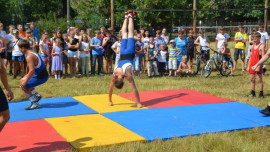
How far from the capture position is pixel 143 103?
9047 mm

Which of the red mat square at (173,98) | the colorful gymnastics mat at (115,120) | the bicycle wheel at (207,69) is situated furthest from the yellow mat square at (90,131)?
the bicycle wheel at (207,69)

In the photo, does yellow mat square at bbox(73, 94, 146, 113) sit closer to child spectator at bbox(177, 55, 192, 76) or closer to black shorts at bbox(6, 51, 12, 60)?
child spectator at bbox(177, 55, 192, 76)

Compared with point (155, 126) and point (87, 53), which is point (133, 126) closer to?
point (155, 126)

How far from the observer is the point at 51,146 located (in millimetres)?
5590

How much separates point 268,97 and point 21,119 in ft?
21.1

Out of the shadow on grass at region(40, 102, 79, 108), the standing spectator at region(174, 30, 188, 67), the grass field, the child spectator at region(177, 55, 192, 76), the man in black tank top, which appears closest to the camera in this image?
the grass field

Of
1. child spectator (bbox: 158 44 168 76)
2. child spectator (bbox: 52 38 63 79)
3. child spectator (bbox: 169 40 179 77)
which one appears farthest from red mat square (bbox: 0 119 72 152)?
child spectator (bbox: 158 44 168 76)

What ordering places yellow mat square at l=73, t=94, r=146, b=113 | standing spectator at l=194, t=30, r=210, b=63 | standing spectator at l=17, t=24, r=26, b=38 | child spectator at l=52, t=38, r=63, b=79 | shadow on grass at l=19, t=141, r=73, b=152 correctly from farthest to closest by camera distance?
1. standing spectator at l=194, t=30, r=210, b=63
2. standing spectator at l=17, t=24, r=26, b=38
3. child spectator at l=52, t=38, r=63, b=79
4. yellow mat square at l=73, t=94, r=146, b=113
5. shadow on grass at l=19, t=141, r=73, b=152

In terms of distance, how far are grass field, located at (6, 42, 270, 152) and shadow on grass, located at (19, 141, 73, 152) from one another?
19.2 inches

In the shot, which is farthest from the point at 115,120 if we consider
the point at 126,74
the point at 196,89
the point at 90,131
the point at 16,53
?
the point at 16,53

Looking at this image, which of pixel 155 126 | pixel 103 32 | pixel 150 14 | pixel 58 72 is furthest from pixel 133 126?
pixel 150 14

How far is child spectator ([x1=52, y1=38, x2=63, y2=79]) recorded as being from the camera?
42.8 feet

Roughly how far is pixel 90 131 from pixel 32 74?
2.26 meters

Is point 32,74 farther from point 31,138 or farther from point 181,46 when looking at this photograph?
point 181,46
